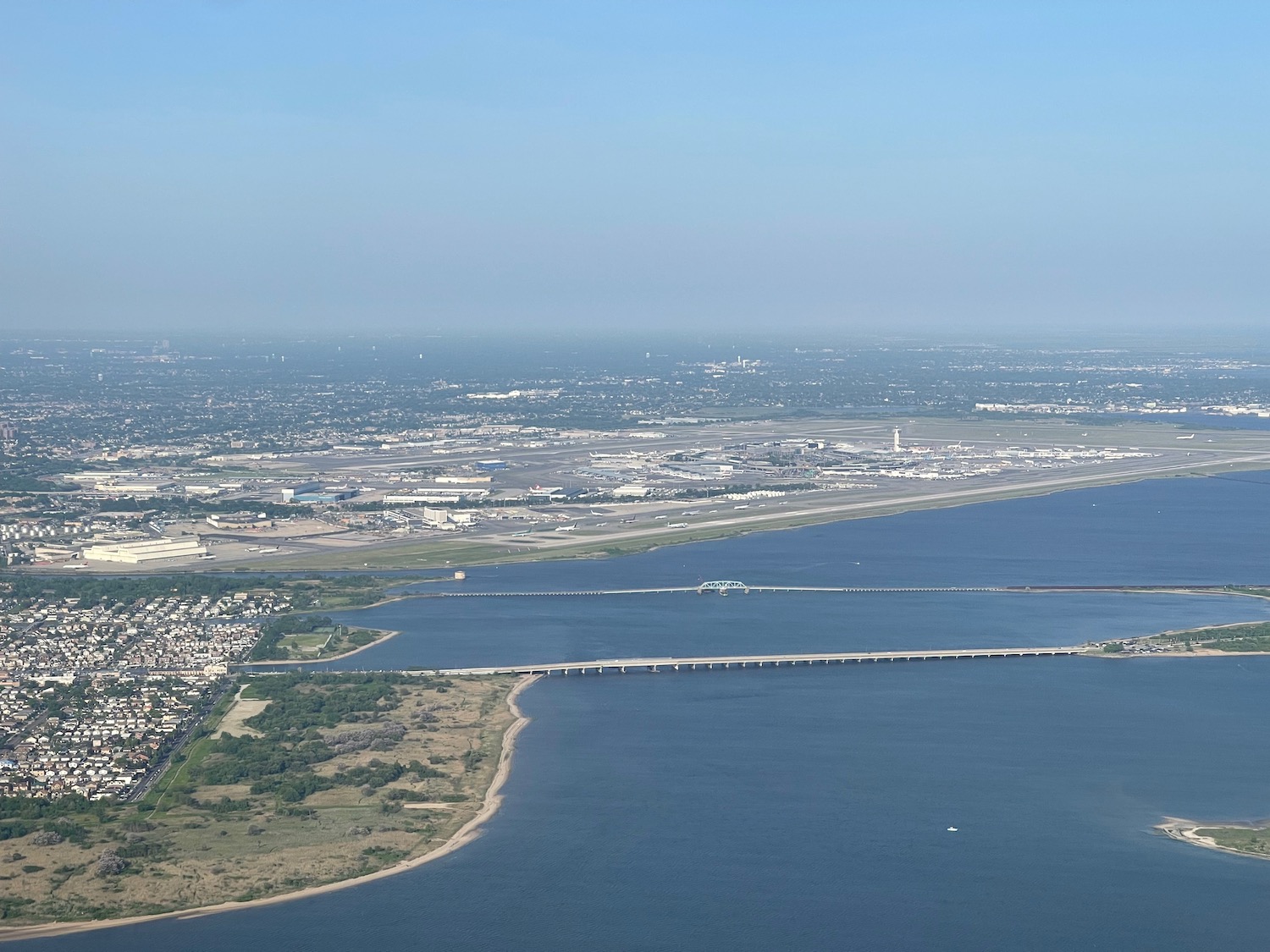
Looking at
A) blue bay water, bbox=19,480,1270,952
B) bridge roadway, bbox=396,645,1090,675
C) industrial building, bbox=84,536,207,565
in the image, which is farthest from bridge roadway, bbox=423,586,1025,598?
industrial building, bbox=84,536,207,565

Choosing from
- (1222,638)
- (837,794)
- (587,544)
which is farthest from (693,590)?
(837,794)

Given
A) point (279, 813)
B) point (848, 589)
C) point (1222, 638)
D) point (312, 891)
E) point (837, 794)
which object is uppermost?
point (1222, 638)

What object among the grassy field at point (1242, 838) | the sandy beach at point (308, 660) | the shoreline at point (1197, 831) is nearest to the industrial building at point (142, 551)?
the sandy beach at point (308, 660)

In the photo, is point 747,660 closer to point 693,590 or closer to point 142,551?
point 693,590

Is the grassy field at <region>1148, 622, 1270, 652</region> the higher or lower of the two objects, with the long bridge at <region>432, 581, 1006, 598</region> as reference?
higher

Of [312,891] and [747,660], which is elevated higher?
[747,660]

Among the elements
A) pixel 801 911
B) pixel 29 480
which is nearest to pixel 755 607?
pixel 801 911

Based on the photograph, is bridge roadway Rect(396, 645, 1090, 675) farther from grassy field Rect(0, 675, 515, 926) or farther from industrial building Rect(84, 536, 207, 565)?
industrial building Rect(84, 536, 207, 565)
